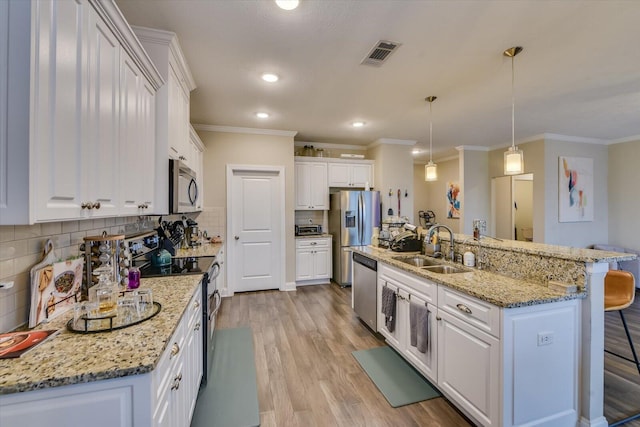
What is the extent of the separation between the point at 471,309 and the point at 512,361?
0.31 meters

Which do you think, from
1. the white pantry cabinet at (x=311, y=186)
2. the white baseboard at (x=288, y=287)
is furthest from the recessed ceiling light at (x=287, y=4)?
the white baseboard at (x=288, y=287)

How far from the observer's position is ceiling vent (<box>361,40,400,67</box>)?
2.14m

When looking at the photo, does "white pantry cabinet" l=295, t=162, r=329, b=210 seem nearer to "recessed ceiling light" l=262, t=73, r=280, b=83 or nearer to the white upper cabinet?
"recessed ceiling light" l=262, t=73, r=280, b=83

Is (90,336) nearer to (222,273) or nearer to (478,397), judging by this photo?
(478,397)

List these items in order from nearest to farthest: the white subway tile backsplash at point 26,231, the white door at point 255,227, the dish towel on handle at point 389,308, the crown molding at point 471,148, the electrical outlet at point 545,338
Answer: the white subway tile backsplash at point 26,231, the electrical outlet at point 545,338, the dish towel on handle at point 389,308, the white door at point 255,227, the crown molding at point 471,148

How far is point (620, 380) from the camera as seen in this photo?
2.17m

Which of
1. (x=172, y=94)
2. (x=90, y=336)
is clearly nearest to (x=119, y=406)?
(x=90, y=336)

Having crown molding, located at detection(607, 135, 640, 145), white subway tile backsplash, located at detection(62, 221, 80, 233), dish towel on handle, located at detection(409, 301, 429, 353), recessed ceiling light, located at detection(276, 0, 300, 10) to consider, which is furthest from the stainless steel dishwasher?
crown molding, located at detection(607, 135, 640, 145)

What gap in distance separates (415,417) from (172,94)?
2.94 meters

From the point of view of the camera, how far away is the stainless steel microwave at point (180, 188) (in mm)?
2059

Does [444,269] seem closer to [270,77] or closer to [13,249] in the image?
[270,77]

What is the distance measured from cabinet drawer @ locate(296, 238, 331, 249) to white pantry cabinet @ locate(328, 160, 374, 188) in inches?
41.4

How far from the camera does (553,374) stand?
5.17 ft

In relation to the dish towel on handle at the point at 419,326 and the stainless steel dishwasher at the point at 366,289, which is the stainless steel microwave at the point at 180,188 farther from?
the dish towel on handle at the point at 419,326
